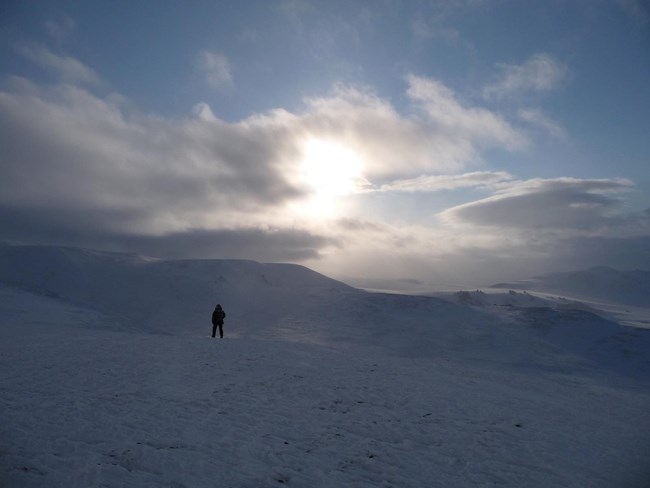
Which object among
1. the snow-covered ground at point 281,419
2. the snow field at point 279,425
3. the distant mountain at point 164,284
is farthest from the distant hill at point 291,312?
the snow field at point 279,425

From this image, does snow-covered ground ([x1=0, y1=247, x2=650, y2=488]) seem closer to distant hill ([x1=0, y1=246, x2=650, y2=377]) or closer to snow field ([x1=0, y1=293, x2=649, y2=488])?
snow field ([x1=0, y1=293, x2=649, y2=488])

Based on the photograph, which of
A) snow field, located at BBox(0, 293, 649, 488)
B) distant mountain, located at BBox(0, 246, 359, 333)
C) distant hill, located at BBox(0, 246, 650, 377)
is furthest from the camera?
distant mountain, located at BBox(0, 246, 359, 333)

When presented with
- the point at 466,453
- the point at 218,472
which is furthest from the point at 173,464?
the point at 466,453

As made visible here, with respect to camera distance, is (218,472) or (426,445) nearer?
(218,472)

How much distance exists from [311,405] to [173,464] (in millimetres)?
5624

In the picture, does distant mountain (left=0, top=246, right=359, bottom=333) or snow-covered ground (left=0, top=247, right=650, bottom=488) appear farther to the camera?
distant mountain (left=0, top=246, right=359, bottom=333)

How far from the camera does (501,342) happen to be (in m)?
43.0

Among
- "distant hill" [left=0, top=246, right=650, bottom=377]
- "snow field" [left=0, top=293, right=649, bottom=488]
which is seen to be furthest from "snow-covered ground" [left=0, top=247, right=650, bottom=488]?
"distant hill" [left=0, top=246, right=650, bottom=377]

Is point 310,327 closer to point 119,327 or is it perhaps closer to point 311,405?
point 119,327

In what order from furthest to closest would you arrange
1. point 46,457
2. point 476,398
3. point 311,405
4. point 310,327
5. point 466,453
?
point 310,327
point 476,398
point 311,405
point 466,453
point 46,457

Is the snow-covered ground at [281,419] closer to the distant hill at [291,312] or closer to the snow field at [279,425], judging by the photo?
the snow field at [279,425]

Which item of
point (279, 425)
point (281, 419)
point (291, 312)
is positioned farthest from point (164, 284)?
point (279, 425)

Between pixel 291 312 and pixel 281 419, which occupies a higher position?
pixel 281 419

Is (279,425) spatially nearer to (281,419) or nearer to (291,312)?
(281,419)
